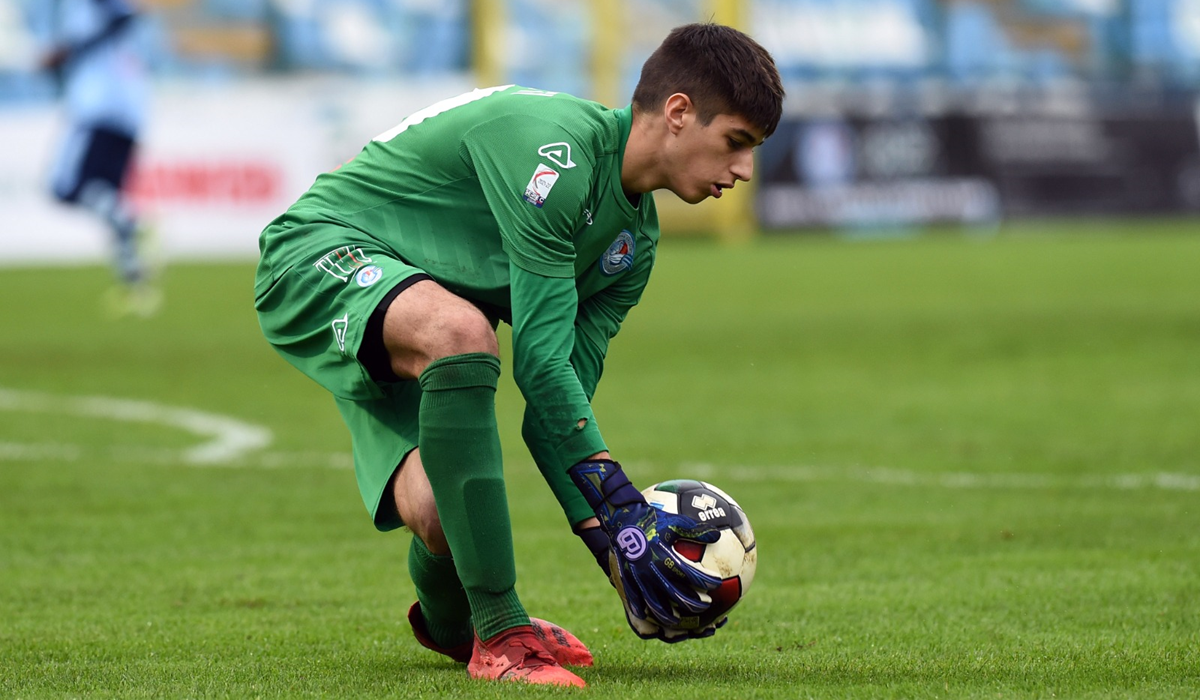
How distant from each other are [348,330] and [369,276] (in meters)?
0.13

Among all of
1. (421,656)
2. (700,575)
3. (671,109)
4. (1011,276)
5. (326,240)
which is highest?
(671,109)

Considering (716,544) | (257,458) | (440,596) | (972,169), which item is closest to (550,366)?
(716,544)

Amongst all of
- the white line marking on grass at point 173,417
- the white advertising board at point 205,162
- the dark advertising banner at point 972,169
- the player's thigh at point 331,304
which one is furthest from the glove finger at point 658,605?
the dark advertising banner at point 972,169

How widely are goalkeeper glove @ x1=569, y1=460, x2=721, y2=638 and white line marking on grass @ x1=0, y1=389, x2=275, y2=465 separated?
444cm

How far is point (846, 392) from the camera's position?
979 cm

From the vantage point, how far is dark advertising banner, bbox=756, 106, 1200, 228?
25344 millimetres

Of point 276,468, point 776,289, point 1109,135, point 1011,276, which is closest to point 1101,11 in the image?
point 1109,135

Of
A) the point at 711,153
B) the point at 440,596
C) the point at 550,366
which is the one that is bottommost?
the point at 440,596

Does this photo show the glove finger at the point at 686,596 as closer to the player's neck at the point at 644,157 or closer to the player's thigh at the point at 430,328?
the player's thigh at the point at 430,328

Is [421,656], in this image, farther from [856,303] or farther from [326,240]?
[856,303]

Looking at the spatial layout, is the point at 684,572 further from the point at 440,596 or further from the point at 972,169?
the point at 972,169

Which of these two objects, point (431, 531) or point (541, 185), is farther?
point (431, 531)

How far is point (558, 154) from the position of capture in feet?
Result: 11.9

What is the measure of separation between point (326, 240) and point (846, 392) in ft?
20.6
